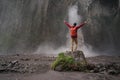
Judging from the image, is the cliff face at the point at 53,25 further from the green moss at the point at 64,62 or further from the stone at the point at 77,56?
the green moss at the point at 64,62

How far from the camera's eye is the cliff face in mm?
24812

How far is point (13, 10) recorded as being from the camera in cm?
2817

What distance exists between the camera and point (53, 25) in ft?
86.1

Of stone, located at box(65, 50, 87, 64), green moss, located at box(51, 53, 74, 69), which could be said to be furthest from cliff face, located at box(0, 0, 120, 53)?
green moss, located at box(51, 53, 74, 69)

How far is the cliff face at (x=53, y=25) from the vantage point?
24812 mm

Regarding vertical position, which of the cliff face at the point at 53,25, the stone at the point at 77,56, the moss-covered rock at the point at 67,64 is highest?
the cliff face at the point at 53,25

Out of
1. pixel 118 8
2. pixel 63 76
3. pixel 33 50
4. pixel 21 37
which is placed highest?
A: pixel 118 8

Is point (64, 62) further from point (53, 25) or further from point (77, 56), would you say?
point (53, 25)

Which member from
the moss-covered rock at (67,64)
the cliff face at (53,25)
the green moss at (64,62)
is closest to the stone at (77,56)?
the moss-covered rock at (67,64)

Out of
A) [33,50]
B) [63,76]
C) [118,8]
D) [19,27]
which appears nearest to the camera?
[63,76]

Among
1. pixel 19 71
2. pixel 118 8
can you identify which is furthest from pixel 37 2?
pixel 19 71

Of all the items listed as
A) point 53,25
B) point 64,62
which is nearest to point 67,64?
point 64,62

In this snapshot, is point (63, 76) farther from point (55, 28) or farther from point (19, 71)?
point (55, 28)

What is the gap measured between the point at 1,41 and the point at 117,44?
524 inches
